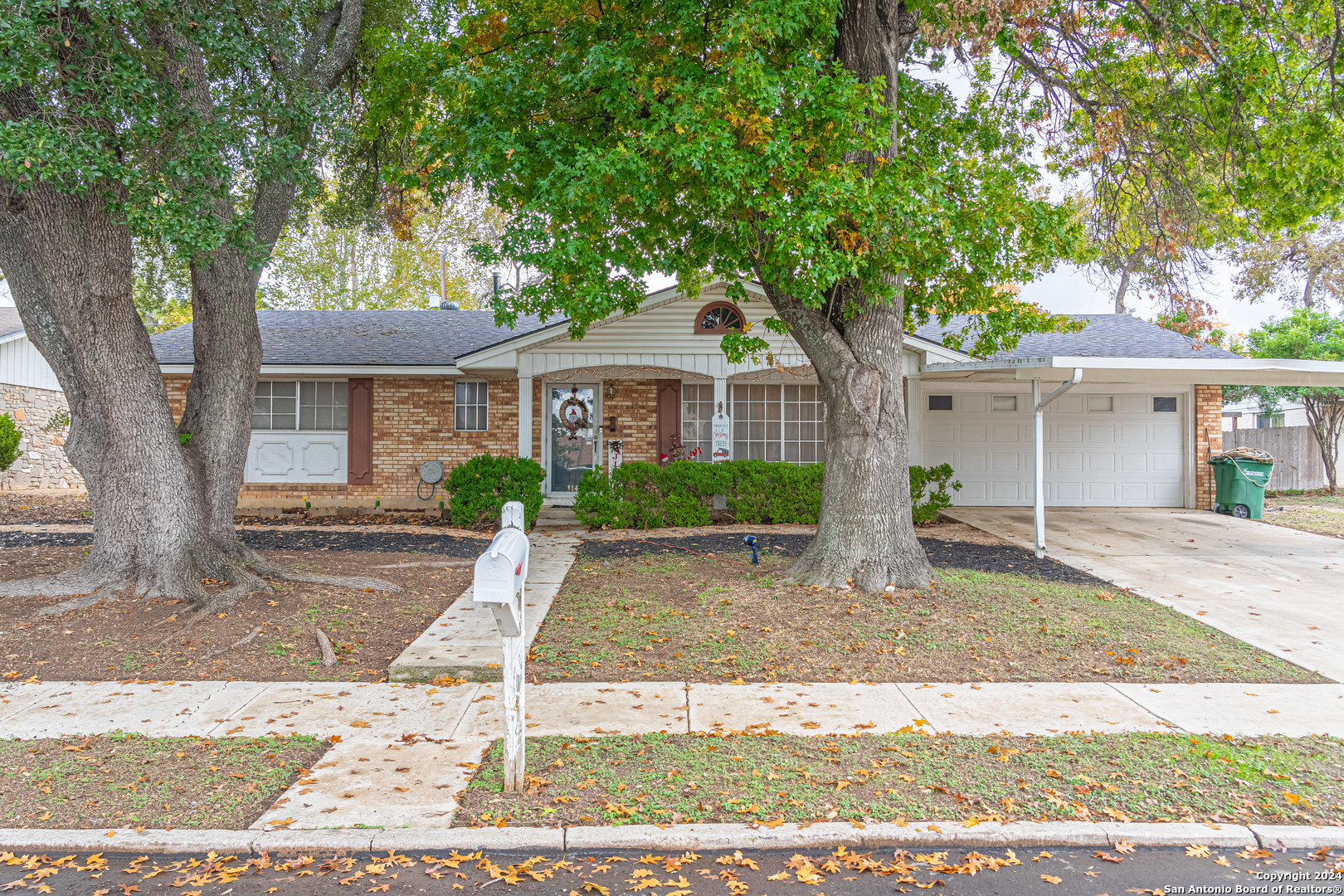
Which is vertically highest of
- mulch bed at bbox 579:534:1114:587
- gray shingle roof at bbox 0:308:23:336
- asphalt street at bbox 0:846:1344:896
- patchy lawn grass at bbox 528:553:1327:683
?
gray shingle roof at bbox 0:308:23:336

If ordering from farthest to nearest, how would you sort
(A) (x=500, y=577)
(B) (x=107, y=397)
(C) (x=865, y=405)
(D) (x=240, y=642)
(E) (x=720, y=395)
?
1. (E) (x=720, y=395)
2. (C) (x=865, y=405)
3. (B) (x=107, y=397)
4. (D) (x=240, y=642)
5. (A) (x=500, y=577)

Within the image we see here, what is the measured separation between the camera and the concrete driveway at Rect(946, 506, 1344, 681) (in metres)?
6.66

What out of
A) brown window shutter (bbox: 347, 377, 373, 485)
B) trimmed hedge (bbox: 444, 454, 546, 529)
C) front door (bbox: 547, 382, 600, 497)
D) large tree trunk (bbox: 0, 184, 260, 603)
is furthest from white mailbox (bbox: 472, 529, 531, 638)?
brown window shutter (bbox: 347, 377, 373, 485)

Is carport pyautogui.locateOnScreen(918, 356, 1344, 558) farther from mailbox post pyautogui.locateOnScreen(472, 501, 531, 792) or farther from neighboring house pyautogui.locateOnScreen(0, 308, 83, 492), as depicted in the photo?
neighboring house pyautogui.locateOnScreen(0, 308, 83, 492)

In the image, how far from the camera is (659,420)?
14344 millimetres

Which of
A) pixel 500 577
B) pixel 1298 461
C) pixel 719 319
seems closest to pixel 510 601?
pixel 500 577

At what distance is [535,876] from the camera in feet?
10.0

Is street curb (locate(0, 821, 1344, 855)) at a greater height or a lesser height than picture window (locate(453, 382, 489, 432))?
lesser

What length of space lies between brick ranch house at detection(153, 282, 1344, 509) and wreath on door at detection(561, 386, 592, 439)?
0.07ft

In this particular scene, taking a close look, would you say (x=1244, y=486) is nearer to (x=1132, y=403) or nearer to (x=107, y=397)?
(x=1132, y=403)

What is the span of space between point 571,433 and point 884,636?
9234mm

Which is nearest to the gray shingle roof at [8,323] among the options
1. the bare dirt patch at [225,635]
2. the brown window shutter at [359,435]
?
the brown window shutter at [359,435]

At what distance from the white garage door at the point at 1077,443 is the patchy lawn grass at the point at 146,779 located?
12959 millimetres

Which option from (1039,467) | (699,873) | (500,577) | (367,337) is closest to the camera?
(699,873)
